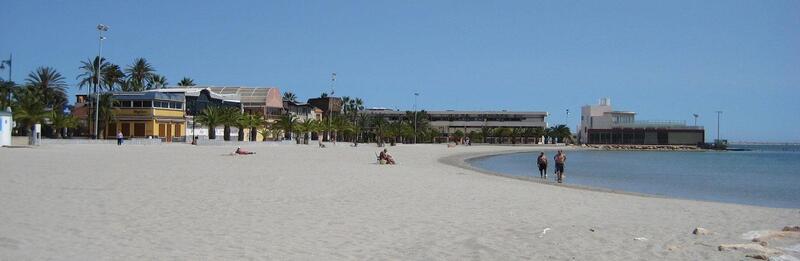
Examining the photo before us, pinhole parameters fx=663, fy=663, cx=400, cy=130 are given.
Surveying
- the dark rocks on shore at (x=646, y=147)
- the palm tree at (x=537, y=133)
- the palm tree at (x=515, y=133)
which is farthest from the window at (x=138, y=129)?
the dark rocks on shore at (x=646, y=147)

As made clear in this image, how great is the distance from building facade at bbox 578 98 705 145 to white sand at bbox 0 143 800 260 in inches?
5622

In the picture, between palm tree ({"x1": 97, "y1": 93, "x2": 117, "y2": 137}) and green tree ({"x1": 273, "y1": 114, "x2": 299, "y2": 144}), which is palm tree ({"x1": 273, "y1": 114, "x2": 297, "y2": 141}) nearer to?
green tree ({"x1": 273, "y1": 114, "x2": 299, "y2": 144})

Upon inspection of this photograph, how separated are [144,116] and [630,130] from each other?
118 meters

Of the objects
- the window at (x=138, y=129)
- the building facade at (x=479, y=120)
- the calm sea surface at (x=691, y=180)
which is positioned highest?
the building facade at (x=479, y=120)

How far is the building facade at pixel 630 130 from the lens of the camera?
154m

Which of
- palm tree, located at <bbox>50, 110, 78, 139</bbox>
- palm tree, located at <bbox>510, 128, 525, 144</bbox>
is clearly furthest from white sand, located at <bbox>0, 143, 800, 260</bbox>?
palm tree, located at <bbox>510, 128, 525, 144</bbox>

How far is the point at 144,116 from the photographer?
66688mm

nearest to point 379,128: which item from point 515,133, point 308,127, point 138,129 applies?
point 308,127

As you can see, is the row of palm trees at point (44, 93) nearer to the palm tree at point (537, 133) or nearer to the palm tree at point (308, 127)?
the palm tree at point (308, 127)

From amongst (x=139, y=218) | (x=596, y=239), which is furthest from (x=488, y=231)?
(x=139, y=218)

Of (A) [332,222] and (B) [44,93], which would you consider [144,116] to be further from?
(A) [332,222]

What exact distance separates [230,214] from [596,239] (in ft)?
19.9

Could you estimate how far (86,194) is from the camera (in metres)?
13.3

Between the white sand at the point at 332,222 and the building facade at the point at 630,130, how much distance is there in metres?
143
